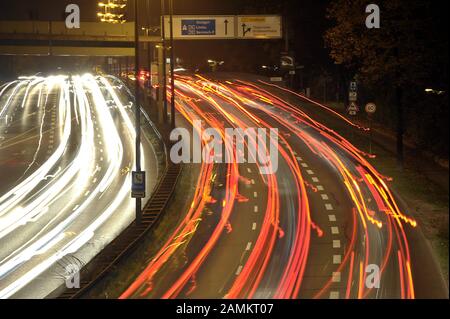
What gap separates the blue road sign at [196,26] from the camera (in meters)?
60.9

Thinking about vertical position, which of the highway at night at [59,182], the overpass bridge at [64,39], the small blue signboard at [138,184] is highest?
the overpass bridge at [64,39]

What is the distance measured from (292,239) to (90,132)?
102ft

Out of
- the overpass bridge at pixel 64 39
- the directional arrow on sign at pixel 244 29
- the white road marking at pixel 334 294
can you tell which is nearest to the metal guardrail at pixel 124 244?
the white road marking at pixel 334 294

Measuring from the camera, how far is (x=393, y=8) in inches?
1282

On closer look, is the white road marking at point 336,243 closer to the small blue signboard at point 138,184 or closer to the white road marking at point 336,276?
the white road marking at point 336,276

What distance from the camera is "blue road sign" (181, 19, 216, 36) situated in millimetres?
60938

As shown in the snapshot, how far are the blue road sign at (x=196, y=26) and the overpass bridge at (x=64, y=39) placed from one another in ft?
13.8

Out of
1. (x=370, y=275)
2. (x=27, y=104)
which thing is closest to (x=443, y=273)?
(x=370, y=275)

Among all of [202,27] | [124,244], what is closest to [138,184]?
[124,244]

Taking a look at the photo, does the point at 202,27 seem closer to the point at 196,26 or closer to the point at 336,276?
the point at 196,26

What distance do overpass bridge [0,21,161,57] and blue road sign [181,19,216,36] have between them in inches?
166

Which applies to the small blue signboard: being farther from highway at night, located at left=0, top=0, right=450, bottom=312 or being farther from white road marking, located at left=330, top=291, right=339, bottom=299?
white road marking, located at left=330, top=291, right=339, bottom=299

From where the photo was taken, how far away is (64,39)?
54.7 metres

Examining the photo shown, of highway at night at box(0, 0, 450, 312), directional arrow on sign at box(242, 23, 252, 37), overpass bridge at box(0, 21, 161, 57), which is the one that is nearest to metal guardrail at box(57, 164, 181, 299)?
highway at night at box(0, 0, 450, 312)
